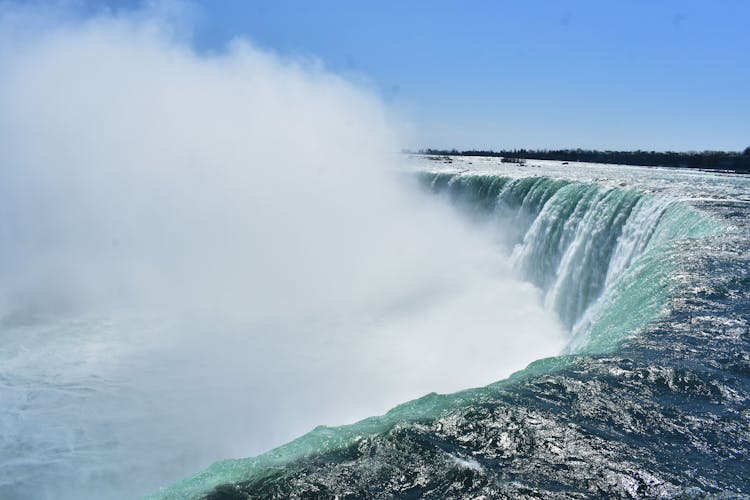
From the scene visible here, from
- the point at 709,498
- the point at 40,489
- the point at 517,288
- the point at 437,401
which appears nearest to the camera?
the point at 709,498

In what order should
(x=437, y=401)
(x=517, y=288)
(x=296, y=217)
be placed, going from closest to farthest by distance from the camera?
→ (x=437, y=401), (x=517, y=288), (x=296, y=217)

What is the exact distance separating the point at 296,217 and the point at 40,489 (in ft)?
49.4

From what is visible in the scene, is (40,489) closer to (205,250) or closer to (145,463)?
(145,463)

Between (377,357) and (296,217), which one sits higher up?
(296,217)

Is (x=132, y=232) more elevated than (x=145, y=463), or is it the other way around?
(x=132, y=232)

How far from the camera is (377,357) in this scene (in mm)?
10711

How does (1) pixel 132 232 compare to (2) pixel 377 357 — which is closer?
(2) pixel 377 357

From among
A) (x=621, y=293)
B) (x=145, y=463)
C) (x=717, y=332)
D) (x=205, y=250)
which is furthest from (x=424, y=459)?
(x=205, y=250)

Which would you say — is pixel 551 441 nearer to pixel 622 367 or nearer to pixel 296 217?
pixel 622 367

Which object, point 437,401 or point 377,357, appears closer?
point 437,401

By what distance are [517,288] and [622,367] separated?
11236mm

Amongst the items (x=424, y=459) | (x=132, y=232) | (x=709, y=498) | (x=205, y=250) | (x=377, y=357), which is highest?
(x=132, y=232)

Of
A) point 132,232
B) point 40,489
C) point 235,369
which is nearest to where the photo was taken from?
point 40,489

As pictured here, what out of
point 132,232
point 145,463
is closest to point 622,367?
point 145,463
